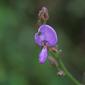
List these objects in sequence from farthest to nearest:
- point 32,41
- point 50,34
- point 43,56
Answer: point 32,41 → point 50,34 → point 43,56

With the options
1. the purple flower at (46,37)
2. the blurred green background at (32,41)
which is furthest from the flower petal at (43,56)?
the blurred green background at (32,41)

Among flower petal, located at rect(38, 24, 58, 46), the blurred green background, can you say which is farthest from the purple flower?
the blurred green background


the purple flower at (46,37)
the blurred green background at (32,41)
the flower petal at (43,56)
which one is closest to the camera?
the flower petal at (43,56)

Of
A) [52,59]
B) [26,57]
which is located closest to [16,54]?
[26,57]

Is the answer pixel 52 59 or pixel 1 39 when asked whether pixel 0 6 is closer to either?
pixel 1 39

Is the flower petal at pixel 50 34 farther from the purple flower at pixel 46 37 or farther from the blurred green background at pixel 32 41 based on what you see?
the blurred green background at pixel 32 41

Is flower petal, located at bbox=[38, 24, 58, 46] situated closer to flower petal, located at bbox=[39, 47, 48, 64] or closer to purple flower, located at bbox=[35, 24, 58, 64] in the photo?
purple flower, located at bbox=[35, 24, 58, 64]

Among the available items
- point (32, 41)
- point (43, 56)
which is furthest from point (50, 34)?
point (32, 41)

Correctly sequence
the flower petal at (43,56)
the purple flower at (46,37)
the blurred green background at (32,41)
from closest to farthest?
the flower petal at (43,56) → the purple flower at (46,37) → the blurred green background at (32,41)

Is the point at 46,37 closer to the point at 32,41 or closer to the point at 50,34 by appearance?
the point at 50,34

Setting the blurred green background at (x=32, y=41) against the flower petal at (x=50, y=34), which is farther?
the blurred green background at (x=32, y=41)
